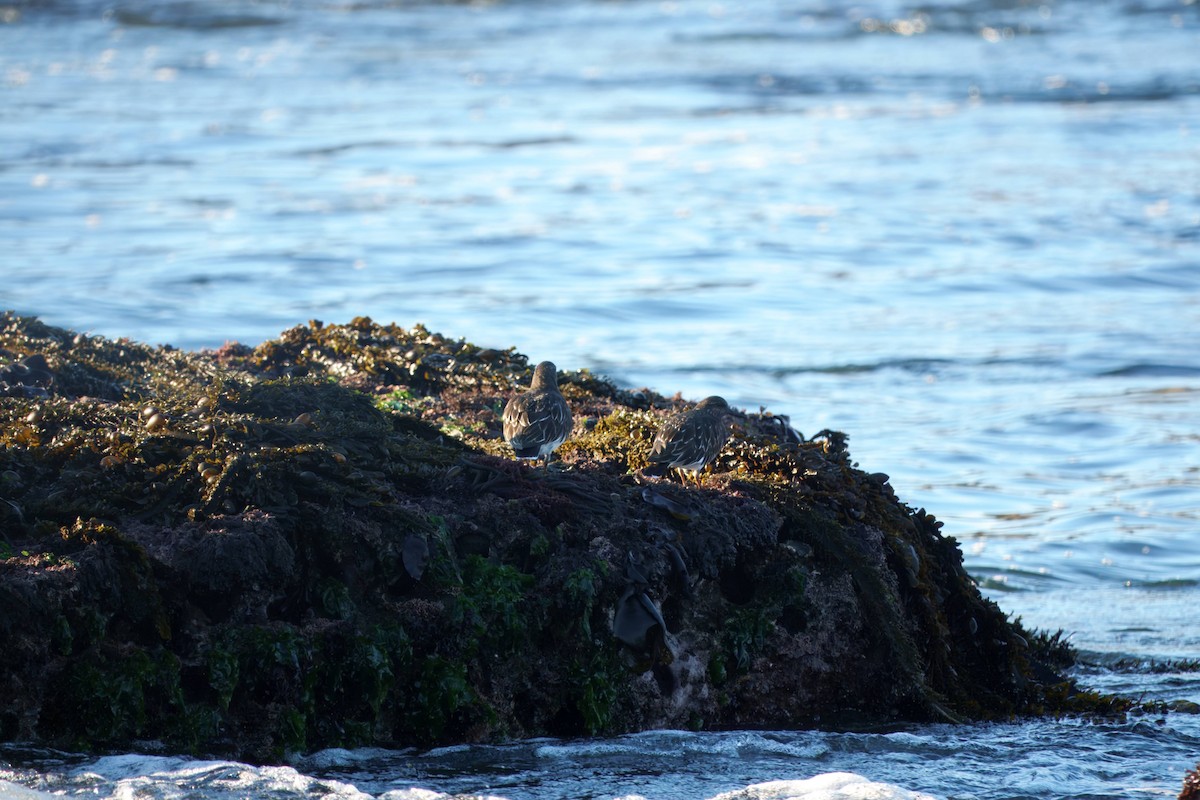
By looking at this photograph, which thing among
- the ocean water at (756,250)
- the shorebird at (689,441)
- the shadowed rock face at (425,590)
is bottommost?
the shadowed rock face at (425,590)

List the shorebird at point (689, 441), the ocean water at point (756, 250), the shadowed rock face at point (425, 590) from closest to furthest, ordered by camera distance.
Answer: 1. the shadowed rock face at point (425, 590)
2. the ocean water at point (756, 250)
3. the shorebird at point (689, 441)

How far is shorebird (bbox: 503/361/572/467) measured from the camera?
6.31 m

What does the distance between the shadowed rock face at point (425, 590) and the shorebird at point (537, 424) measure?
0.51 ft

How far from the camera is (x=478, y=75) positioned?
33656 millimetres

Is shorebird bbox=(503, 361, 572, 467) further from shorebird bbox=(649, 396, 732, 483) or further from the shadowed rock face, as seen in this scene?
shorebird bbox=(649, 396, 732, 483)

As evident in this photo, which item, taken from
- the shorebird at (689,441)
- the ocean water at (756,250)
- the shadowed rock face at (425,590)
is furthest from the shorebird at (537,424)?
the ocean water at (756,250)

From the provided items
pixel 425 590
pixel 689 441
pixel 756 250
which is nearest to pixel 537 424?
pixel 689 441

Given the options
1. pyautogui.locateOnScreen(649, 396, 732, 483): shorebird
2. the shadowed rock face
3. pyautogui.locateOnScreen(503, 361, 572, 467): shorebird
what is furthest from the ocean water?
pyautogui.locateOnScreen(503, 361, 572, 467): shorebird

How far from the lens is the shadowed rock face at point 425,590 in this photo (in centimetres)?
503

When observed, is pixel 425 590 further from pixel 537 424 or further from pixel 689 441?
pixel 689 441

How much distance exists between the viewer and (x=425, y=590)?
213 inches

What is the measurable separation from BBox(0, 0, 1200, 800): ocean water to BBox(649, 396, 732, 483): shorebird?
4.23 feet

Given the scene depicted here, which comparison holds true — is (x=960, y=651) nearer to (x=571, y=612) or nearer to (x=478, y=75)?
(x=571, y=612)

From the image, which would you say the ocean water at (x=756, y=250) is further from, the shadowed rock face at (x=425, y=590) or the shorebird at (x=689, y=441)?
the shorebird at (x=689, y=441)
